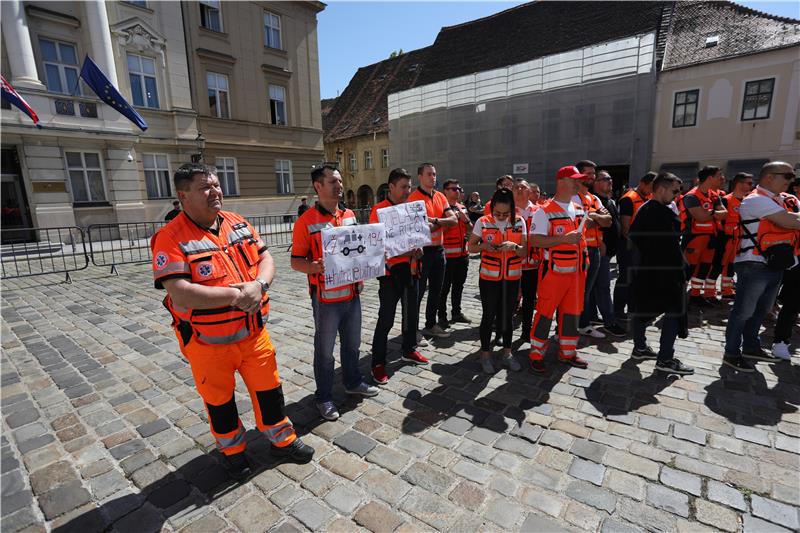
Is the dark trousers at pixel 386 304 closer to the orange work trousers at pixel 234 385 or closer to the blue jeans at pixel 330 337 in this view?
the blue jeans at pixel 330 337

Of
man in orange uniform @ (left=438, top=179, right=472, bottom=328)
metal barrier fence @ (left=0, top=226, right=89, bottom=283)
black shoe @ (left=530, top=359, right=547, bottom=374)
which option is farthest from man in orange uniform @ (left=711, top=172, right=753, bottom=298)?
metal barrier fence @ (left=0, top=226, right=89, bottom=283)

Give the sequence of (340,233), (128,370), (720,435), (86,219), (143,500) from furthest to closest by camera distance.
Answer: (86,219)
(128,370)
(340,233)
(720,435)
(143,500)

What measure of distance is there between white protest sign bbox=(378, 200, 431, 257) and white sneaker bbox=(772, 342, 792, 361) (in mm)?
4333

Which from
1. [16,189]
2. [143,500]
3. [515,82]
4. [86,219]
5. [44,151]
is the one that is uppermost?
[515,82]

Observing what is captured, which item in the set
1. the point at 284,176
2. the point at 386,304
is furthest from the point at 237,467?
the point at 284,176

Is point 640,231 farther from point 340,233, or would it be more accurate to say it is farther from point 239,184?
point 239,184

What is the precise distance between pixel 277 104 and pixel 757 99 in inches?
1013

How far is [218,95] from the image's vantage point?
2180 centimetres

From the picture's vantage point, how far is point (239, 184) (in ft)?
75.3

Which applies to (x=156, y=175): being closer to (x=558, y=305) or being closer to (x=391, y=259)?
(x=391, y=259)

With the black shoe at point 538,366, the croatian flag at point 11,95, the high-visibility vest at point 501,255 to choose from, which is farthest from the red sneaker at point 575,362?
the croatian flag at point 11,95

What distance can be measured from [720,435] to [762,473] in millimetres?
468

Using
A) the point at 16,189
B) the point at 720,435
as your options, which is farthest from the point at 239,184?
the point at 720,435

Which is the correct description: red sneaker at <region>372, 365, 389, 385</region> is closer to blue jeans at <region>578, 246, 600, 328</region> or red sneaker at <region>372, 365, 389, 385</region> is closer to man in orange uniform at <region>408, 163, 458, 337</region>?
man in orange uniform at <region>408, 163, 458, 337</region>
